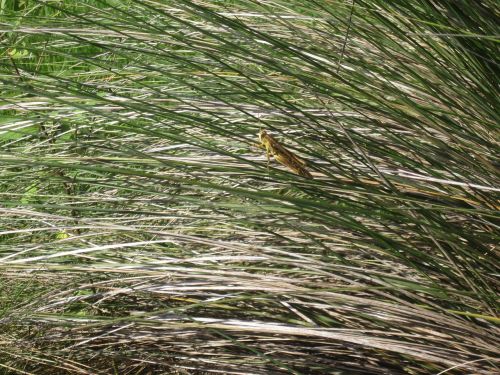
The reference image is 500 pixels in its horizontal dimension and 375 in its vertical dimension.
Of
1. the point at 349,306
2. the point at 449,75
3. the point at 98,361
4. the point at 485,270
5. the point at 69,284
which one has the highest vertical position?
the point at 449,75

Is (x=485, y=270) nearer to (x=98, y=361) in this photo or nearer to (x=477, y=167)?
(x=477, y=167)

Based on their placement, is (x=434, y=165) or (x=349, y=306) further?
(x=434, y=165)

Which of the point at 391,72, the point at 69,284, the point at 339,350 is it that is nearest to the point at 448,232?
the point at 339,350

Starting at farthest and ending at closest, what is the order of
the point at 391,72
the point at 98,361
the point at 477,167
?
the point at 98,361, the point at 391,72, the point at 477,167

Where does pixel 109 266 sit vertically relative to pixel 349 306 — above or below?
below

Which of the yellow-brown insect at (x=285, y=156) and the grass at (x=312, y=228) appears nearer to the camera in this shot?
the grass at (x=312, y=228)

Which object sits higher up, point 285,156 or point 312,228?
point 285,156

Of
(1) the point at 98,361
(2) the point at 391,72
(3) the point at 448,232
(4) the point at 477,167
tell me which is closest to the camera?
(3) the point at 448,232

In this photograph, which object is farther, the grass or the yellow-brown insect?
the yellow-brown insect

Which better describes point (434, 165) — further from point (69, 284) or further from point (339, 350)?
point (69, 284)
